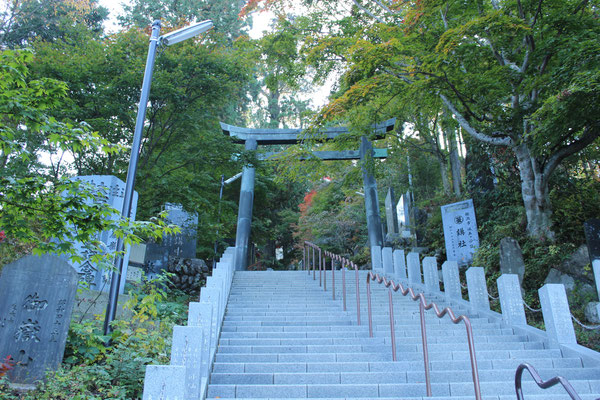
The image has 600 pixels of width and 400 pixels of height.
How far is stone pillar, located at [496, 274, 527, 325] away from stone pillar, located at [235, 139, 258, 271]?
1071 cm

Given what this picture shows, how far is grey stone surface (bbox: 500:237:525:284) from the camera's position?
33.7 feet

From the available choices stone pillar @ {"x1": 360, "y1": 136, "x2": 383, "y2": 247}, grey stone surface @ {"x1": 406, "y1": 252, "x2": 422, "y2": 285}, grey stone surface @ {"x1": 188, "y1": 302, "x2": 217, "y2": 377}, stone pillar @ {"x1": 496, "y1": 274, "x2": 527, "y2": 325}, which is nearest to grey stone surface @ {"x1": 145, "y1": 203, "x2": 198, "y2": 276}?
stone pillar @ {"x1": 360, "y1": 136, "x2": 383, "y2": 247}

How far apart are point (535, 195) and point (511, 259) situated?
5.94 ft

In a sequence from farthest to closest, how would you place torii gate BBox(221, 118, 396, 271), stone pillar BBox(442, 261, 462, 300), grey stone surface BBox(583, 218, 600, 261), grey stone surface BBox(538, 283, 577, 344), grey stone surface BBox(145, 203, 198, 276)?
torii gate BBox(221, 118, 396, 271) < grey stone surface BBox(145, 203, 198, 276) < stone pillar BBox(442, 261, 462, 300) < grey stone surface BBox(583, 218, 600, 261) < grey stone surface BBox(538, 283, 577, 344)

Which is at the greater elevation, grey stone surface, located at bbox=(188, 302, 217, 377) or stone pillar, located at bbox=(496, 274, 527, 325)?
stone pillar, located at bbox=(496, 274, 527, 325)

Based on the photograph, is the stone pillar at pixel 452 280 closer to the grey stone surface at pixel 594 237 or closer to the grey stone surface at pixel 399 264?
the grey stone surface at pixel 399 264

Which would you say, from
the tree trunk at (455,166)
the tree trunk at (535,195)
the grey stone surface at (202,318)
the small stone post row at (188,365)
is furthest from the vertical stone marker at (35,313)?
the tree trunk at (455,166)

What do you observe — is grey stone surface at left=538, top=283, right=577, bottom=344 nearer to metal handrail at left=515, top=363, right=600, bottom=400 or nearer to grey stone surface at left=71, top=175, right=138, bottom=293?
metal handrail at left=515, top=363, right=600, bottom=400

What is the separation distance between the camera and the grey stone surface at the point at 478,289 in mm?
7719

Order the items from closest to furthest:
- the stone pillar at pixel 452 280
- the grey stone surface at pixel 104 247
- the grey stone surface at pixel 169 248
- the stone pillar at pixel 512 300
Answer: the stone pillar at pixel 512 300 → the grey stone surface at pixel 104 247 → the stone pillar at pixel 452 280 → the grey stone surface at pixel 169 248

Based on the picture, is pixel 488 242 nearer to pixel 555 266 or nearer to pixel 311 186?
pixel 555 266

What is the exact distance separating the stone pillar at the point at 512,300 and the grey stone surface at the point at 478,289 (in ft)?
2.74

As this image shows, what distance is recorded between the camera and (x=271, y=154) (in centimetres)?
1717

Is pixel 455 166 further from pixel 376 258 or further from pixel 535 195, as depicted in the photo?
pixel 535 195
